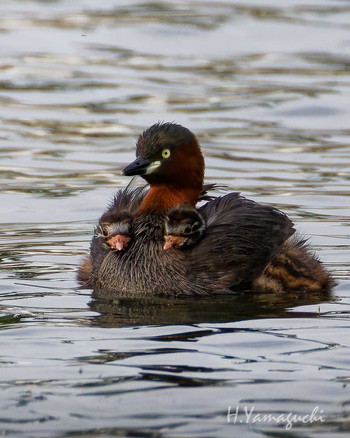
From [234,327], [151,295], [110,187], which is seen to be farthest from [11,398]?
[110,187]

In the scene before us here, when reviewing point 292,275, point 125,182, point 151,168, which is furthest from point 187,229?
point 125,182

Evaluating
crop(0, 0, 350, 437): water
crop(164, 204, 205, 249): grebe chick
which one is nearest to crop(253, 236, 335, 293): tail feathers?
crop(0, 0, 350, 437): water

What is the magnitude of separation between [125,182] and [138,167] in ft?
15.1

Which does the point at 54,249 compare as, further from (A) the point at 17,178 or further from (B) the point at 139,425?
(B) the point at 139,425

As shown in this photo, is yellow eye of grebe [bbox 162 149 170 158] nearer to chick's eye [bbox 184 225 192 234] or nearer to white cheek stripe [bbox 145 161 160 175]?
white cheek stripe [bbox 145 161 160 175]

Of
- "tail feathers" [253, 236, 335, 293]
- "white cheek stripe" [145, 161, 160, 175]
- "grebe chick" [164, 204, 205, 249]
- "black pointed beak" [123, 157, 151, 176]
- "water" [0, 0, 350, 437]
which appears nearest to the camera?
"water" [0, 0, 350, 437]

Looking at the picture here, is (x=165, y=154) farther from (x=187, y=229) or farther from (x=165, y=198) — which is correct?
(x=187, y=229)

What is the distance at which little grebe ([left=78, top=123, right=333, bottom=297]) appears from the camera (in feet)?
32.1

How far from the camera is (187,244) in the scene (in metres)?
9.84

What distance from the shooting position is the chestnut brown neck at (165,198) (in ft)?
33.4

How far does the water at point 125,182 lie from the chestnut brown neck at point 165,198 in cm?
83

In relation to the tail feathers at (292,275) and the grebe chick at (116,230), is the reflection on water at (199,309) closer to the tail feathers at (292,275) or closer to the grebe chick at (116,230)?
the tail feathers at (292,275)

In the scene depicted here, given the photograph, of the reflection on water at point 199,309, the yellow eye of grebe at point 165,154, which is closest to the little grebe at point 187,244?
the yellow eye of grebe at point 165,154

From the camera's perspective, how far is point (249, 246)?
32.5 ft
